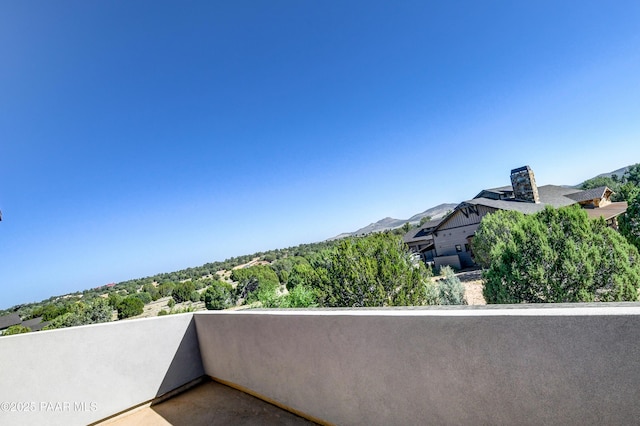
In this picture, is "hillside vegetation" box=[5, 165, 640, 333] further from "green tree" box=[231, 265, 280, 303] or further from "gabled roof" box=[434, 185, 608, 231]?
"green tree" box=[231, 265, 280, 303]

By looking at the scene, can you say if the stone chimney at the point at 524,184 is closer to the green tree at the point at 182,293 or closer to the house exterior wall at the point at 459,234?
the house exterior wall at the point at 459,234

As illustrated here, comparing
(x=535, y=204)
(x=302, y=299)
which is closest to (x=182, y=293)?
(x=302, y=299)

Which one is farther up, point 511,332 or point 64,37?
point 64,37

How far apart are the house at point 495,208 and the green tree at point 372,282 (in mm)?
13377

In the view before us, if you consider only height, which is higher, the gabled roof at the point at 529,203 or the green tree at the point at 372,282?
the gabled roof at the point at 529,203

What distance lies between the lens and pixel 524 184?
781 inches

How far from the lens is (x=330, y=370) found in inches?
92.7

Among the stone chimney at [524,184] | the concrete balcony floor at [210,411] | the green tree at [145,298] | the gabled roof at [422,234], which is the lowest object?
the green tree at [145,298]

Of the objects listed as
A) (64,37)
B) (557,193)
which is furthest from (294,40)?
(557,193)

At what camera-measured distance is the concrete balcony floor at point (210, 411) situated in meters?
2.90

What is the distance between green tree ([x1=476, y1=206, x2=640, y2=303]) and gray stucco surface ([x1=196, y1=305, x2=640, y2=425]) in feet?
25.2

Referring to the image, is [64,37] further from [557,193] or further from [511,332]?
[557,193]

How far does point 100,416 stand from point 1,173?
6734 mm

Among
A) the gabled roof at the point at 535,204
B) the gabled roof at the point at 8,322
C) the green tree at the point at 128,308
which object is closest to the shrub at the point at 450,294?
the gabled roof at the point at 535,204
